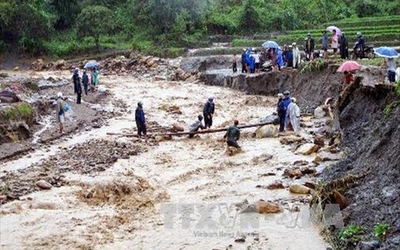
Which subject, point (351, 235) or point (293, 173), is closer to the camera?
point (351, 235)

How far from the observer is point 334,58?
80.4 ft

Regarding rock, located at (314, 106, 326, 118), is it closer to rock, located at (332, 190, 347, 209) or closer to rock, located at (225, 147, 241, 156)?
rock, located at (225, 147, 241, 156)

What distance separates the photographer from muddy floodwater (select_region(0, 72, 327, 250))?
11.0 metres

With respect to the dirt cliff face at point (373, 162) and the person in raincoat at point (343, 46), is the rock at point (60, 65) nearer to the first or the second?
the person in raincoat at point (343, 46)

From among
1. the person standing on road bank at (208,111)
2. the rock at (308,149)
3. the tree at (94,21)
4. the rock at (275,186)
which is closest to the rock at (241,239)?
the rock at (275,186)

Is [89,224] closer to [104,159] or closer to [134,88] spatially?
[104,159]

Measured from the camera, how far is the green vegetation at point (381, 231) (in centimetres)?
927

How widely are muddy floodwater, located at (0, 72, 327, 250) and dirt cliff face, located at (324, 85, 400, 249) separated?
3.39 ft

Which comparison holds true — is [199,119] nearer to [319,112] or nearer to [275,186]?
[319,112]

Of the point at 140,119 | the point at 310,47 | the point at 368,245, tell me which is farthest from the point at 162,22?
the point at 368,245

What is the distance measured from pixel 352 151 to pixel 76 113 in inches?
511

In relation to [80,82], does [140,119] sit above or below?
below

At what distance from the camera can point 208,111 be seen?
20.0m

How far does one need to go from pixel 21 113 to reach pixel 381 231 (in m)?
14.8
